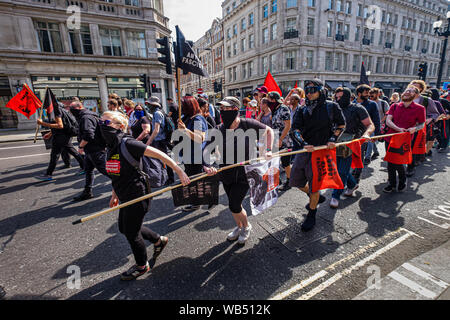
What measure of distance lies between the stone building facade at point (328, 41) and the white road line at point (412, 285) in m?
29.0

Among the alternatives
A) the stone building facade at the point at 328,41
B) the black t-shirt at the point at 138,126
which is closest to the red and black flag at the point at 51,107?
the black t-shirt at the point at 138,126

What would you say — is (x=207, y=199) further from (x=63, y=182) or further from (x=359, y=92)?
(x=63, y=182)

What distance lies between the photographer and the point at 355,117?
420cm

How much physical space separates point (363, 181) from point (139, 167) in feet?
17.8

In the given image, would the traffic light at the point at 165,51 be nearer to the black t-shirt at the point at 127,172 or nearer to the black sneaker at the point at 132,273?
the black t-shirt at the point at 127,172

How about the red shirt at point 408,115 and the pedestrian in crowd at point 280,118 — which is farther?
the pedestrian in crowd at point 280,118

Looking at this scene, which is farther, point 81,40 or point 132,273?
point 81,40

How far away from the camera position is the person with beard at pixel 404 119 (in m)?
4.42

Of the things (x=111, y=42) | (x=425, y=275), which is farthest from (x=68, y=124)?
(x=111, y=42)

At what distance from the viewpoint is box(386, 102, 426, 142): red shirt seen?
4453mm

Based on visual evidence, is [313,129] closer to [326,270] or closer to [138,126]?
[326,270]

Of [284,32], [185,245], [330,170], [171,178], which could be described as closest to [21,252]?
[185,245]

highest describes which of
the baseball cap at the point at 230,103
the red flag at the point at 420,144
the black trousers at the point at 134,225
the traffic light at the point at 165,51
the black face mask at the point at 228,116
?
the traffic light at the point at 165,51

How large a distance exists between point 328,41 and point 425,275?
33711 millimetres
